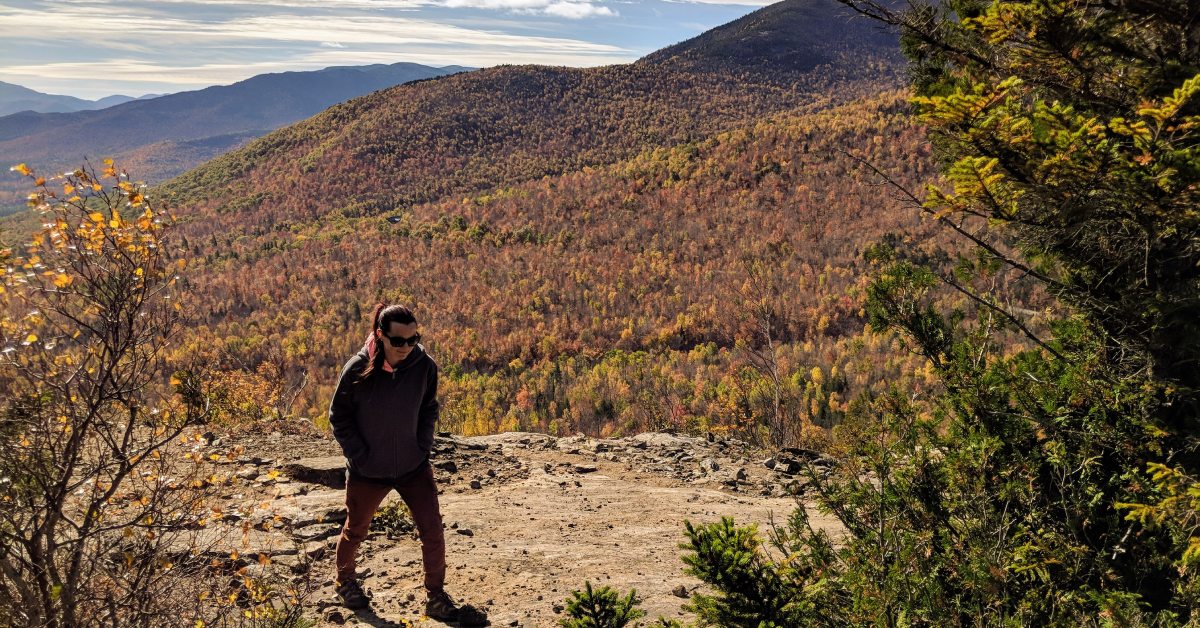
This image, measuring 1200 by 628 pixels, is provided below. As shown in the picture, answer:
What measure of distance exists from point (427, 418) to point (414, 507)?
62 cm

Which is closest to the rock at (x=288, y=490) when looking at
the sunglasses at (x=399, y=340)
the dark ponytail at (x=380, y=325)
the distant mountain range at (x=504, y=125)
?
the dark ponytail at (x=380, y=325)

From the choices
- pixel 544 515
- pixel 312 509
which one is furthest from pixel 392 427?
pixel 544 515

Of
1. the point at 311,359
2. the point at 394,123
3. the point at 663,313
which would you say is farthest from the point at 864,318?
the point at 394,123

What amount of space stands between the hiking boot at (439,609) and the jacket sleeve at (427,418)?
43.0 inches

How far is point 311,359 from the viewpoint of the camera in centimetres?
4544

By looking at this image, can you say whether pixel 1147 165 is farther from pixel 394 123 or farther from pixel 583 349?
pixel 394 123

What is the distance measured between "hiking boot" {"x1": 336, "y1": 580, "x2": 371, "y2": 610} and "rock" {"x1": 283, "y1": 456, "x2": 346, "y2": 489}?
3165 millimetres

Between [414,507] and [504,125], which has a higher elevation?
[504,125]

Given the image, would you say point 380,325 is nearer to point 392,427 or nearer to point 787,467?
point 392,427

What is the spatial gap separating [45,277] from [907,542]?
184 inches

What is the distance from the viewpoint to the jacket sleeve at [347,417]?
14.6 feet

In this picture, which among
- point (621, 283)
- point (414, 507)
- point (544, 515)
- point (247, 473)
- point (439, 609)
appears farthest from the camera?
point (621, 283)

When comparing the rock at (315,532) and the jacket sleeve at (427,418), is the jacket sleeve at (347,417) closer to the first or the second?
the jacket sleeve at (427,418)

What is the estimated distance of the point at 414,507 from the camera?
15.4ft
